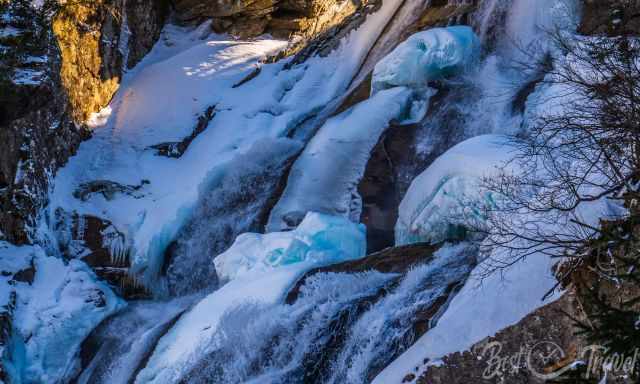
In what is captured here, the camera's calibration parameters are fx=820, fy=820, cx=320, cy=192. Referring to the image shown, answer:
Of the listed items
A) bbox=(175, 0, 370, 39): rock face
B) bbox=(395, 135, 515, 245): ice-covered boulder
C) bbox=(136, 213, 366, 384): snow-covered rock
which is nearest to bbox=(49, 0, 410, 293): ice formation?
bbox=(175, 0, 370, 39): rock face

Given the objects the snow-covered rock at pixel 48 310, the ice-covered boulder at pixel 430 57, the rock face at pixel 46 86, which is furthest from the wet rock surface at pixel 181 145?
the ice-covered boulder at pixel 430 57

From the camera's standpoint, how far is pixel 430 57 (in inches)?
501

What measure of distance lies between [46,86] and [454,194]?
7.08m

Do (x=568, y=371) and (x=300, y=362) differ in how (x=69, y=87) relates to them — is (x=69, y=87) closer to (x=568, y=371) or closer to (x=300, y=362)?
(x=300, y=362)

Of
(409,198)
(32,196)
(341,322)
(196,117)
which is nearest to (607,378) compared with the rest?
(341,322)

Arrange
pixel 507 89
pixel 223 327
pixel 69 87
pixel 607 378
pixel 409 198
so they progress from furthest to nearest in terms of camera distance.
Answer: pixel 69 87, pixel 507 89, pixel 409 198, pixel 223 327, pixel 607 378

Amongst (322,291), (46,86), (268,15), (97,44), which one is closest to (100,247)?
(46,86)

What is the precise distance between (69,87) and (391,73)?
544 centimetres

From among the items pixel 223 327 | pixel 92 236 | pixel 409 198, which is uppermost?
pixel 409 198

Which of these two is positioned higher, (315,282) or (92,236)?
(315,282)

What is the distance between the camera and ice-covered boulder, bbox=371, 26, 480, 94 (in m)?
12.7

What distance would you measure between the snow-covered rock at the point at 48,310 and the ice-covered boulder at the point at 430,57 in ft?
18.0

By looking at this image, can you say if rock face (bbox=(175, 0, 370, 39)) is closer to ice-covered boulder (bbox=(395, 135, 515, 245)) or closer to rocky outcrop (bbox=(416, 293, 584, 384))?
ice-covered boulder (bbox=(395, 135, 515, 245))

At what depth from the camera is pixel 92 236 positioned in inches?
493
